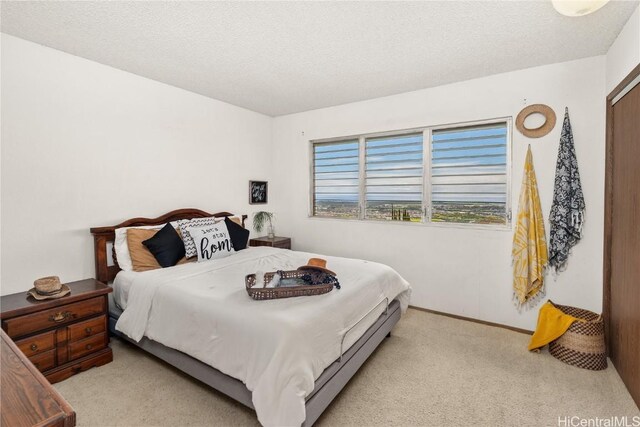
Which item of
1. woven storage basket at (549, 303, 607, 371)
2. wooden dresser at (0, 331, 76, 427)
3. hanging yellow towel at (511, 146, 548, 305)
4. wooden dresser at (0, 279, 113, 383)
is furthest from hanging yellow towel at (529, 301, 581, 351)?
wooden dresser at (0, 279, 113, 383)

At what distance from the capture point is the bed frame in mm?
1763

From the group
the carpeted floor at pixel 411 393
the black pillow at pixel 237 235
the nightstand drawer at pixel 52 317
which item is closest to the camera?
the carpeted floor at pixel 411 393

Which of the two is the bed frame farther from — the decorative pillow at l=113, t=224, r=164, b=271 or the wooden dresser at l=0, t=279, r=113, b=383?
the wooden dresser at l=0, t=279, r=113, b=383

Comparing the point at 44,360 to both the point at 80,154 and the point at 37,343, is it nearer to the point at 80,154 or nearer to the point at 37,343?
the point at 37,343

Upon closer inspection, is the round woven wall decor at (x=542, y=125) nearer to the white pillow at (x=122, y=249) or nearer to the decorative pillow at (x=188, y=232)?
the decorative pillow at (x=188, y=232)

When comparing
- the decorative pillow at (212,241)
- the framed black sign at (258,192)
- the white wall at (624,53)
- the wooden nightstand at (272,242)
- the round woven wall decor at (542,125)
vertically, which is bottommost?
the wooden nightstand at (272,242)

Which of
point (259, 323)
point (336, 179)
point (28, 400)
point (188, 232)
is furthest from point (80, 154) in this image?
point (336, 179)

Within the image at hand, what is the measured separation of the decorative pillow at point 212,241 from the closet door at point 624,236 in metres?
3.29

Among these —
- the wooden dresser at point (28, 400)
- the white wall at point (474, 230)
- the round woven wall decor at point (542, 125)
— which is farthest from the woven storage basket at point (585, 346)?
the wooden dresser at point (28, 400)

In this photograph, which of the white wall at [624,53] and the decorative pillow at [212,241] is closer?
the white wall at [624,53]

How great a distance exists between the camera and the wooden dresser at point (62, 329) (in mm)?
2047

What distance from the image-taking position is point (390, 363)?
2.48 metres

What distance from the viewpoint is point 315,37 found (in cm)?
235

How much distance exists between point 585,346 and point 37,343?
395 centimetres
